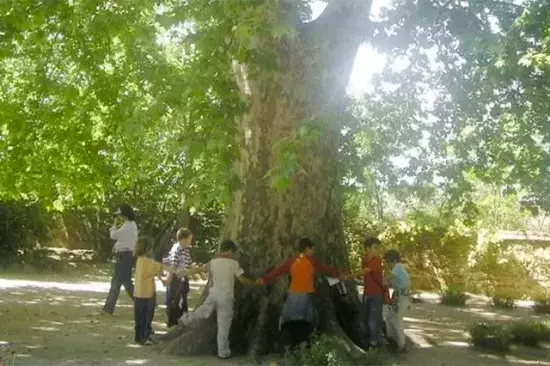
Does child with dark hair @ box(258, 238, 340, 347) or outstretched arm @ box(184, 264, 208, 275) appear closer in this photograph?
child with dark hair @ box(258, 238, 340, 347)

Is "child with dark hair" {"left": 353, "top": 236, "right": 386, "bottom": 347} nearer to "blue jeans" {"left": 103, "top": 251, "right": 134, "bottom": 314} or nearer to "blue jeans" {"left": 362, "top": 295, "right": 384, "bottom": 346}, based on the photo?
"blue jeans" {"left": 362, "top": 295, "right": 384, "bottom": 346}

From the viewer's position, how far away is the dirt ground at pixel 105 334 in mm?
8906

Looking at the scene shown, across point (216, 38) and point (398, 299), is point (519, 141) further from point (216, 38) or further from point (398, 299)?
point (216, 38)

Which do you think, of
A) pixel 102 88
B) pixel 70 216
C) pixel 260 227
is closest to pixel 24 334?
pixel 260 227

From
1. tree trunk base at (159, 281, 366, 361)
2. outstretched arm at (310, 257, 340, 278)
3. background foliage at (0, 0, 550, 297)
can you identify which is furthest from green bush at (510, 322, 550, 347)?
outstretched arm at (310, 257, 340, 278)

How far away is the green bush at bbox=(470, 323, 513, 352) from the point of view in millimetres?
10492

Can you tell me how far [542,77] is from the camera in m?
10.7

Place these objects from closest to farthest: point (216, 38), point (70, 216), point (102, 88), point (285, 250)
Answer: point (216, 38), point (285, 250), point (102, 88), point (70, 216)

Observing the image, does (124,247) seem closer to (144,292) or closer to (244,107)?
(144,292)

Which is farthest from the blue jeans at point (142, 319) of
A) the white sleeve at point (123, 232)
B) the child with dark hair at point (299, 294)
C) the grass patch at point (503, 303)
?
the grass patch at point (503, 303)

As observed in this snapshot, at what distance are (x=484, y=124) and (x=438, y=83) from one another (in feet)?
5.22

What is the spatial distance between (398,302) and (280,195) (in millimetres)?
2429

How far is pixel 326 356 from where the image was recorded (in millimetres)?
8000

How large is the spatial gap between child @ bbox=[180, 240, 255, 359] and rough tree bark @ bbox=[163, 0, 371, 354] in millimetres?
356
